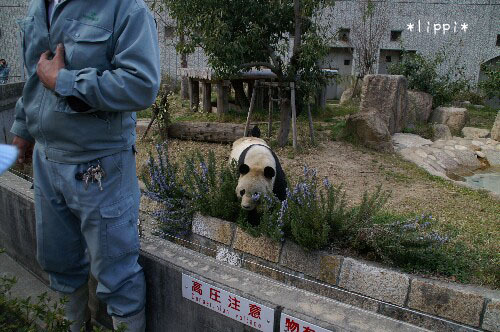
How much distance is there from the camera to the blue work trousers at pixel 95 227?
1.98m

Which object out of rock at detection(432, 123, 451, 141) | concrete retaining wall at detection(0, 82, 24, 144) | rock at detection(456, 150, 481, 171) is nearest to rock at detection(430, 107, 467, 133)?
rock at detection(432, 123, 451, 141)

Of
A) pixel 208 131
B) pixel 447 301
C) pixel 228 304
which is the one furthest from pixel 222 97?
pixel 228 304

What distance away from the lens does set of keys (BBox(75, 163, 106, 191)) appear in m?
1.95

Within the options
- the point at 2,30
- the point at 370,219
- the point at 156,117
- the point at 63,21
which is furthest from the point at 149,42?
the point at 2,30

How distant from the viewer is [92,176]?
6.43 feet

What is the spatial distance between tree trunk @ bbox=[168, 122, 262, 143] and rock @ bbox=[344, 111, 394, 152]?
74.3 inches

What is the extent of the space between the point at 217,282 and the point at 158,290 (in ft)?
1.30

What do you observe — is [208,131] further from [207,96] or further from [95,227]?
[95,227]

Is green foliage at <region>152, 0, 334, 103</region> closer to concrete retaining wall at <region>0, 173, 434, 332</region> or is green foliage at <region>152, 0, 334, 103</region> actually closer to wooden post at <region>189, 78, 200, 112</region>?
wooden post at <region>189, 78, 200, 112</region>

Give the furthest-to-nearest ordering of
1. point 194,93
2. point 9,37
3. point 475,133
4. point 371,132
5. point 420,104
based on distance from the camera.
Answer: point 9,37 < point 194,93 < point 420,104 < point 475,133 < point 371,132

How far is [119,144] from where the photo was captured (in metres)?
2.04

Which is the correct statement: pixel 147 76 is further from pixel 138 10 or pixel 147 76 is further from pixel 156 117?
pixel 156 117

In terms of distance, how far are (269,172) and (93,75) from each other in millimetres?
2506

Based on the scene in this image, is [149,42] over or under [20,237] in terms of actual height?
over
